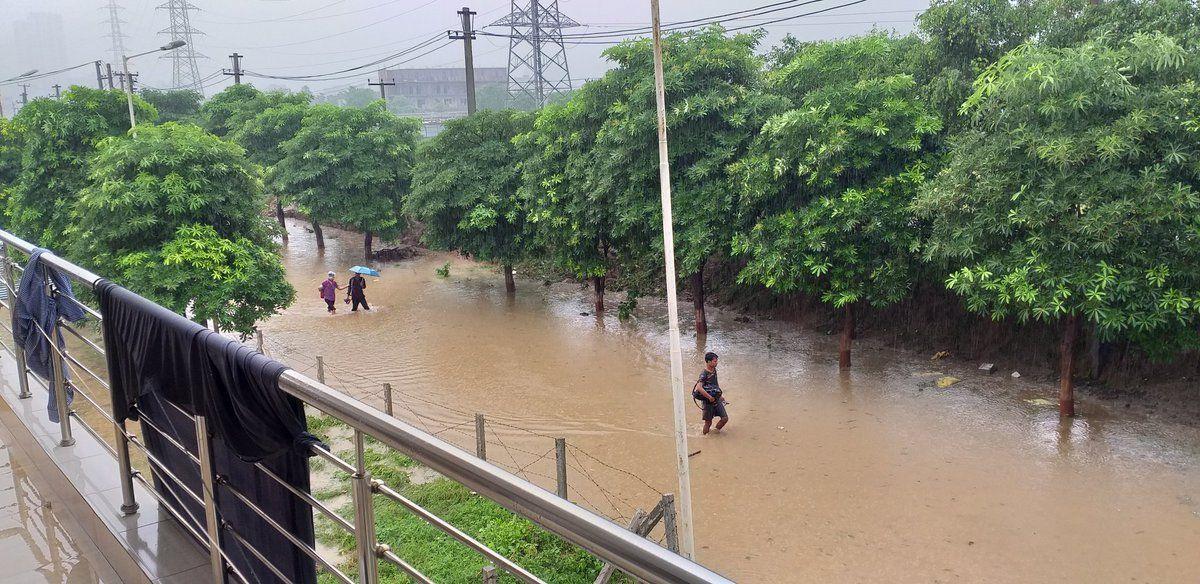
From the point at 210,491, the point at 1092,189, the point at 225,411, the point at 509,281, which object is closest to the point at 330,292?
the point at 509,281

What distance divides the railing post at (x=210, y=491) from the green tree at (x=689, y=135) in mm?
13457

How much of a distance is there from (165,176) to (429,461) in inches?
585

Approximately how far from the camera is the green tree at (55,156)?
18.2 metres

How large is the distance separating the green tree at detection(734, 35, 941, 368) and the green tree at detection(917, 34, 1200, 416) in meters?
1.70

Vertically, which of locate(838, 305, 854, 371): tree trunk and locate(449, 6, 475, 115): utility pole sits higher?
locate(449, 6, 475, 115): utility pole

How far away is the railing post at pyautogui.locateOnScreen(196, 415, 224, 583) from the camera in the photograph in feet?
7.51

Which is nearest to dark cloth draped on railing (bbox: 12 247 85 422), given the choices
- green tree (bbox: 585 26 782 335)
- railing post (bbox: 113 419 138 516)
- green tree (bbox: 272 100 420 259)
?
railing post (bbox: 113 419 138 516)

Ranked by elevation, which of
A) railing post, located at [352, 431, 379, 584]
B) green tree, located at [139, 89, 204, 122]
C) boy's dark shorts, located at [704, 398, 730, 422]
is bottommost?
boy's dark shorts, located at [704, 398, 730, 422]

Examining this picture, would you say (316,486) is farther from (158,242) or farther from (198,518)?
(198,518)

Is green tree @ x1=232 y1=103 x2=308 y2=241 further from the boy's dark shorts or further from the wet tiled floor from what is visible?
the wet tiled floor

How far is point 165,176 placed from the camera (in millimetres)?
14320

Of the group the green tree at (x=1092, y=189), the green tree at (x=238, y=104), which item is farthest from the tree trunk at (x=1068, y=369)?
the green tree at (x=238, y=104)

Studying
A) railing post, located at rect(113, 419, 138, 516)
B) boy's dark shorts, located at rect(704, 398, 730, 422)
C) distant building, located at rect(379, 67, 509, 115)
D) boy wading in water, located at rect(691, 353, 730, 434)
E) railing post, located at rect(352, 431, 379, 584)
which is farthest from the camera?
distant building, located at rect(379, 67, 509, 115)

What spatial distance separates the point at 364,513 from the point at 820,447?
11.8 m
